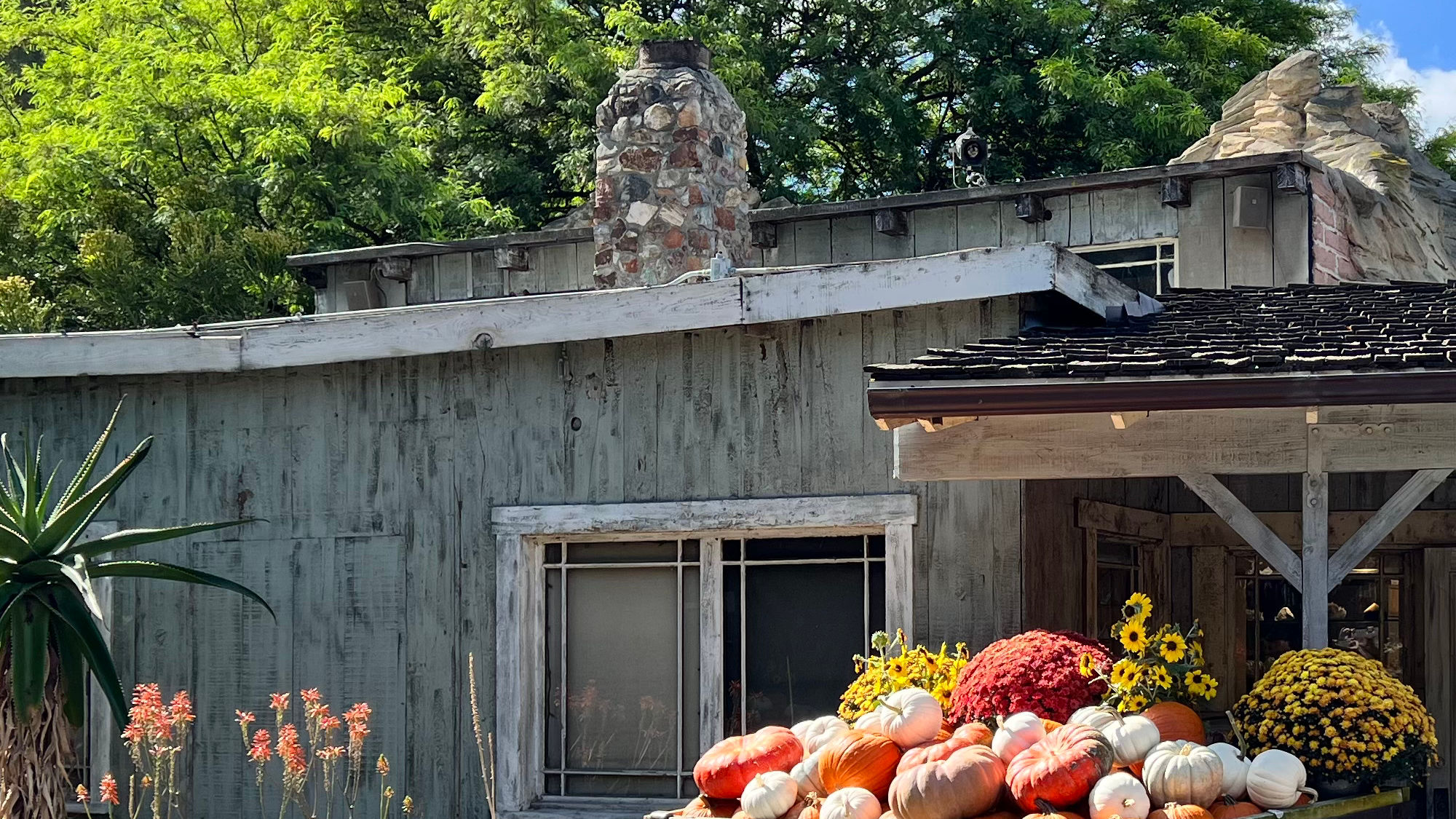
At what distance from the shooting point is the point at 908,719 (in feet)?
22.5

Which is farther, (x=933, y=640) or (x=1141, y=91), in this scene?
(x=1141, y=91)

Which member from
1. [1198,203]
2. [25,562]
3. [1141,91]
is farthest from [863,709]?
[1141,91]

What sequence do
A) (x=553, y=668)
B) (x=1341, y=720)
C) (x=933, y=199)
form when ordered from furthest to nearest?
(x=933, y=199), (x=553, y=668), (x=1341, y=720)

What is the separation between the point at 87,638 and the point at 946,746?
13.7 feet

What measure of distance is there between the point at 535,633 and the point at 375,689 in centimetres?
97

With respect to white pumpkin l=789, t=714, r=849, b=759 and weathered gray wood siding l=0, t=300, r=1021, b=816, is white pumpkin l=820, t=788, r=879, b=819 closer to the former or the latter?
white pumpkin l=789, t=714, r=849, b=759

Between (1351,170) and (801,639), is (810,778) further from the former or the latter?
(1351,170)

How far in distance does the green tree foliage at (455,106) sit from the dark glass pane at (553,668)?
1252 cm

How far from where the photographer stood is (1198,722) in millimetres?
6949

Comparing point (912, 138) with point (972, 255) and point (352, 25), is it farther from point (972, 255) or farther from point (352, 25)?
point (972, 255)

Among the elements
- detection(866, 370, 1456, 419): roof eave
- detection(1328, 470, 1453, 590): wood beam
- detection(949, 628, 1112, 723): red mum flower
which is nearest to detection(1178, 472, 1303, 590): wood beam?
detection(1328, 470, 1453, 590): wood beam

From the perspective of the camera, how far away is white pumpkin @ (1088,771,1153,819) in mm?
6078

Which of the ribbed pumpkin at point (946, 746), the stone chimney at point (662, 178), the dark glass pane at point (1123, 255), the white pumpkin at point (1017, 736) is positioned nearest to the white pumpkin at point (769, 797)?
the ribbed pumpkin at point (946, 746)

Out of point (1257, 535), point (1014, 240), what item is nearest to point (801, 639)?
point (1257, 535)
